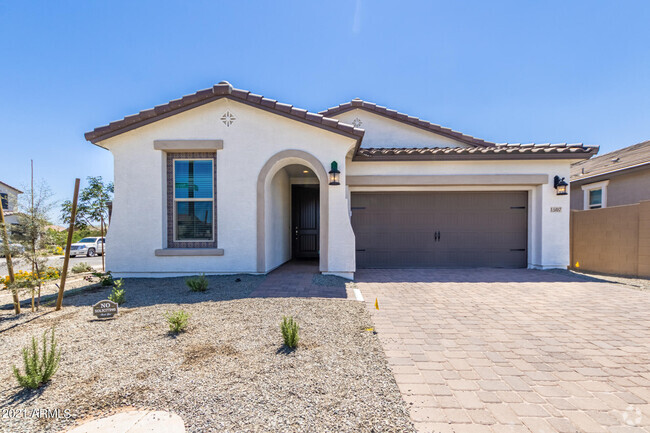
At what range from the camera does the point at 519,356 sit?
3.32m

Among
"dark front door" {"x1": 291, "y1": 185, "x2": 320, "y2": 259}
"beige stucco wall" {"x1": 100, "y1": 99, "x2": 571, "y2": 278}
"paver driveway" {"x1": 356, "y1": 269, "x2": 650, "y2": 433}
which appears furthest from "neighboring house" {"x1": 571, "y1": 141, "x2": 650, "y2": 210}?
"dark front door" {"x1": 291, "y1": 185, "x2": 320, "y2": 259}

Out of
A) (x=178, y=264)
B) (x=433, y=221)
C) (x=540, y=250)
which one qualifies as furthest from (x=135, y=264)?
(x=540, y=250)

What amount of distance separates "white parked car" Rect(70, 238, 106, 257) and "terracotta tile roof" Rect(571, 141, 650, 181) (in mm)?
27726

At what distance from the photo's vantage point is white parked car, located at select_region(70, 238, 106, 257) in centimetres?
2014

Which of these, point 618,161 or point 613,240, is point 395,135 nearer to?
point 613,240

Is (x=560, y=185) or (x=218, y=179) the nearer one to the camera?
(x=218, y=179)

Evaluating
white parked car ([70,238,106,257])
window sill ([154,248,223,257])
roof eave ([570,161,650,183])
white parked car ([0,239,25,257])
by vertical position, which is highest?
roof eave ([570,161,650,183])

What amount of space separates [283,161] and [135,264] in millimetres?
4360

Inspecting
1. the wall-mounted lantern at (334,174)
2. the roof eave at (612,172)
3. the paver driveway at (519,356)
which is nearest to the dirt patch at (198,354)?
the paver driveway at (519,356)

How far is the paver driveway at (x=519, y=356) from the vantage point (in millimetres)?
2332

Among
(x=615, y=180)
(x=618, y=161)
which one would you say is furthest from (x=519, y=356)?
(x=618, y=161)

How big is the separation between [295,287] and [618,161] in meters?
14.7

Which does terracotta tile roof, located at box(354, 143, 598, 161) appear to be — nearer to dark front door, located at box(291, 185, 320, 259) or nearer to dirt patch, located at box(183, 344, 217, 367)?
dark front door, located at box(291, 185, 320, 259)

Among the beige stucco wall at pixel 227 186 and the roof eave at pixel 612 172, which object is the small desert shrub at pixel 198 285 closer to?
the beige stucco wall at pixel 227 186
